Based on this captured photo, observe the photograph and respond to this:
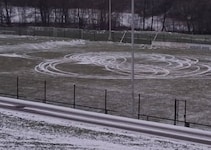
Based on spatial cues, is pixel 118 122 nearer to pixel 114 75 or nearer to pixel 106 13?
pixel 114 75

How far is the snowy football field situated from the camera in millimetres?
27844

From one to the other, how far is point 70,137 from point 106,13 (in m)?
91.7

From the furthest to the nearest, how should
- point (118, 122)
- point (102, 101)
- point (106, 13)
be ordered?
point (106, 13)
point (102, 101)
point (118, 122)

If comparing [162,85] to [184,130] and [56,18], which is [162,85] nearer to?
[184,130]

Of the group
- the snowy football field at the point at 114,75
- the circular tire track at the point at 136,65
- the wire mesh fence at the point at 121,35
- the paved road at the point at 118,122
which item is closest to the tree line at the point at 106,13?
the wire mesh fence at the point at 121,35

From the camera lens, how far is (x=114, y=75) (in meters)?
38.6

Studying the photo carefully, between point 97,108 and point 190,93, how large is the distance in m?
8.28

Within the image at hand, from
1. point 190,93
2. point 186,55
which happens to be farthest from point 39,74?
point 186,55

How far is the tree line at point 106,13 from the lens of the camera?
9862cm

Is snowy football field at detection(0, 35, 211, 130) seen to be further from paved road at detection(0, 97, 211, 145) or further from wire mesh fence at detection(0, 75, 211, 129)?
paved road at detection(0, 97, 211, 145)

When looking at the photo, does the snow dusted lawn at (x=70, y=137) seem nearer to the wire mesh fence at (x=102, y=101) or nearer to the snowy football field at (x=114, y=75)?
the wire mesh fence at (x=102, y=101)

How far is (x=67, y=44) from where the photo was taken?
2591 inches

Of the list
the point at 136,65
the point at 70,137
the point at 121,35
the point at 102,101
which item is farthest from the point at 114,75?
the point at 121,35

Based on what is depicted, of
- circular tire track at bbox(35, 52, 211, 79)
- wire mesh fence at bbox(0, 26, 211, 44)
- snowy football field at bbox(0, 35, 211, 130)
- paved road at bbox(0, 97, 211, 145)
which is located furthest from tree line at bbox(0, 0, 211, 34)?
paved road at bbox(0, 97, 211, 145)
